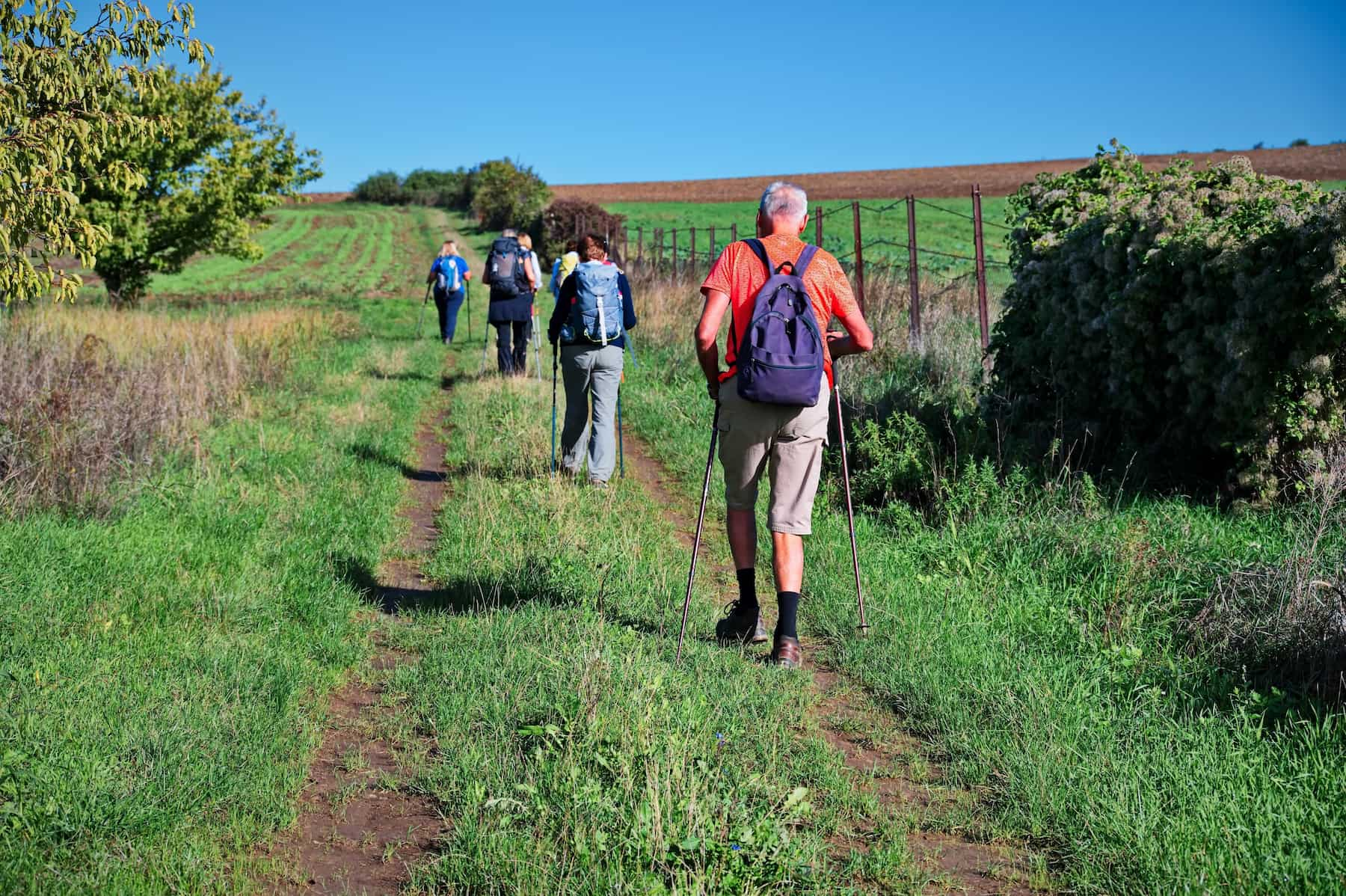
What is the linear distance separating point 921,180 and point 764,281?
236 ft

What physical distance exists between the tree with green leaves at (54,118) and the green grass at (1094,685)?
15.1 ft

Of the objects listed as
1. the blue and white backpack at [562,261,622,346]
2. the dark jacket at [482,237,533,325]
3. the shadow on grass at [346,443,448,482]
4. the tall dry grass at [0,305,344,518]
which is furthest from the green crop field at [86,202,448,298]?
the blue and white backpack at [562,261,622,346]

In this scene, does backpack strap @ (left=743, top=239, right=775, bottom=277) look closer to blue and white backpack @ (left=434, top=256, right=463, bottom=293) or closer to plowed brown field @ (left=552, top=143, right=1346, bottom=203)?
blue and white backpack @ (left=434, top=256, right=463, bottom=293)

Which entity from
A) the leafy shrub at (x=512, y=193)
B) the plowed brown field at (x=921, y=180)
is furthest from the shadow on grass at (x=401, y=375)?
the plowed brown field at (x=921, y=180)

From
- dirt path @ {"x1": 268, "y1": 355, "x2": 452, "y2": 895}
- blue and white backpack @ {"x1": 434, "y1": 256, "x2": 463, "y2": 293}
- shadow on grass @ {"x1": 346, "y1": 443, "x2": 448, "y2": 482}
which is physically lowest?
dirt path @ {"x1": 268, "y1": 355, "x2": 452, "y2": 895}

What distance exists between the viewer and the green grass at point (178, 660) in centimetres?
343

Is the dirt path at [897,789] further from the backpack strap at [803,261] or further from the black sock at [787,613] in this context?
the backpack strap at [803,261]

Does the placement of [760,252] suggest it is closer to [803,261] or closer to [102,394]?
[803,261]

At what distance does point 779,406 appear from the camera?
489 cm

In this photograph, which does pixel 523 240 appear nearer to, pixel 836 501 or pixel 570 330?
pixel 570 330

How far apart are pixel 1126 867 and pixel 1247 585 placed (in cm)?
241

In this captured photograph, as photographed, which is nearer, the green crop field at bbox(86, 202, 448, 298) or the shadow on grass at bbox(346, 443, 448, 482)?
the shadow on grass at bbox(346, 443, 448, 482)

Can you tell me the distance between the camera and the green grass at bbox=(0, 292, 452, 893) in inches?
135

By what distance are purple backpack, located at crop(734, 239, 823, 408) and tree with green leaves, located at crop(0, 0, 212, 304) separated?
12.2 ft
